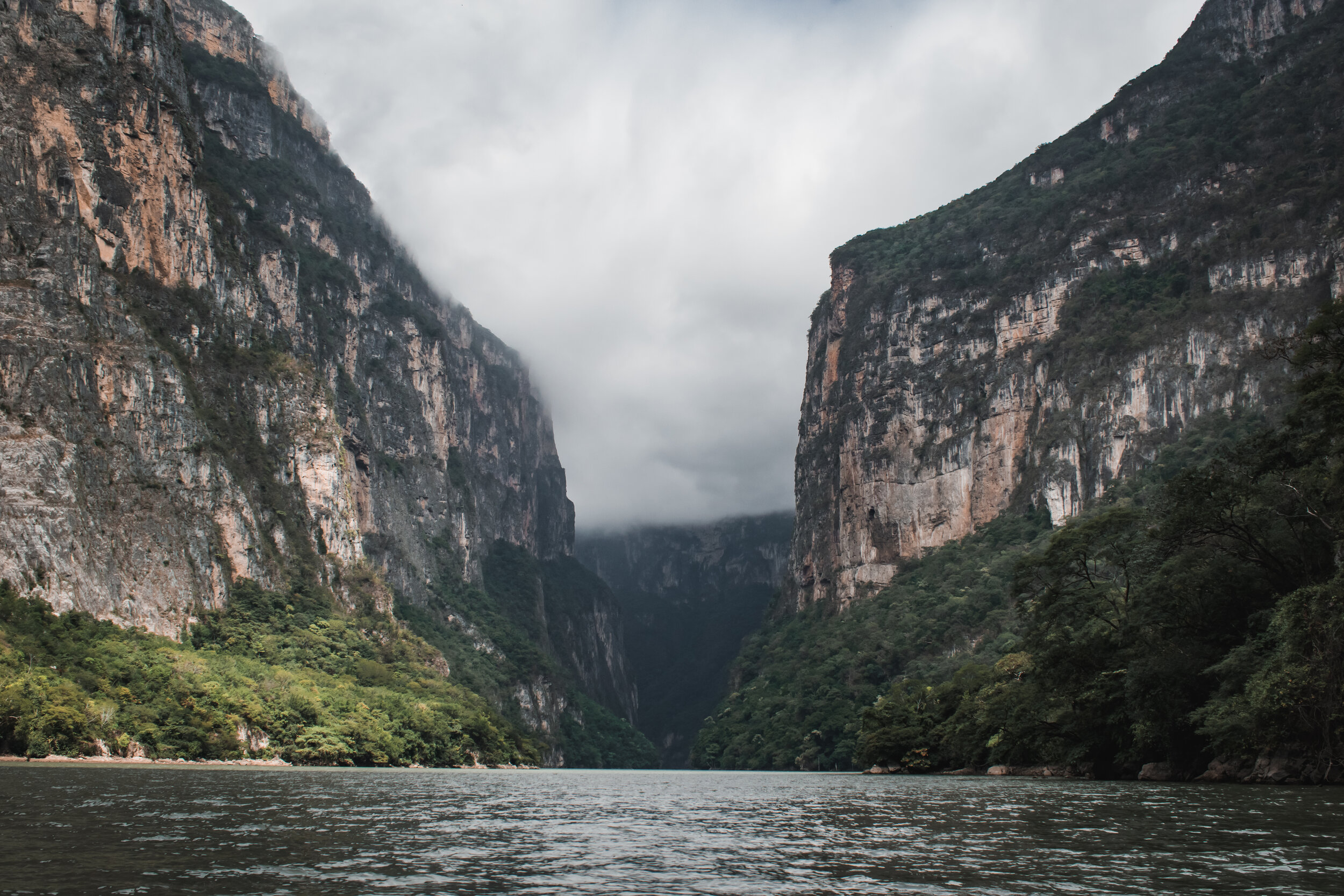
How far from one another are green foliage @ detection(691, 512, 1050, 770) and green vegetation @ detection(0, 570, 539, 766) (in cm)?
3538

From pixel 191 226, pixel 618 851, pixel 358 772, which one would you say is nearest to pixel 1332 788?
pixel 618 851

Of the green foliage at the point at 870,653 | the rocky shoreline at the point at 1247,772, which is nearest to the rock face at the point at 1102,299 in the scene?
the green foliage at the point at 870,653

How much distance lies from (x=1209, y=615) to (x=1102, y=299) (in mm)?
122802

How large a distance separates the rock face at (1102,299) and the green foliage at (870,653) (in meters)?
9.30

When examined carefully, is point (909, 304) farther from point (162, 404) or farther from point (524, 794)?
point (524, 794)

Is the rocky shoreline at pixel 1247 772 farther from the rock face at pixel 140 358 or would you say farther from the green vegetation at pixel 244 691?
the rock face at pixel 140 358

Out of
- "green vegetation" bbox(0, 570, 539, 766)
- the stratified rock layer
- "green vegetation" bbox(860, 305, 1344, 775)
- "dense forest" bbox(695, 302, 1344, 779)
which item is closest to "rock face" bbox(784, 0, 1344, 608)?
"dense forest" bbox(695, 302, 1344, 779)

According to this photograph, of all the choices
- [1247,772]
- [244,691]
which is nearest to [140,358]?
[244,691]

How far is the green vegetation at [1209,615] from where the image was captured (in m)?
34.3

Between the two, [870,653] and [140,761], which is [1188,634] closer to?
[140,761]

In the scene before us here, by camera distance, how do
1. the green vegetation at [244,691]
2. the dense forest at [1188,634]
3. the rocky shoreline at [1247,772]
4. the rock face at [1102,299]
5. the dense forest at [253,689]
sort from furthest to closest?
the rock face at [1102,299] < the dense forest at [253,689] < the green vegetation at [244,691] < the dense forest at [1188,634] < the rocky shoreline at [1247,772]

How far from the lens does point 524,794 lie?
44406mm

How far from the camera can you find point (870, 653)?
14138 cm

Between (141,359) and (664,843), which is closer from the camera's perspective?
(664,843)
